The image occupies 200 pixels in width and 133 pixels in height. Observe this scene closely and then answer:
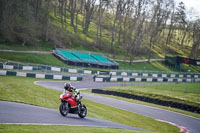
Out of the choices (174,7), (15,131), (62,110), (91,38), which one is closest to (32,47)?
(91,38)

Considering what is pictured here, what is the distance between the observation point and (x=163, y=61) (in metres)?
79.3

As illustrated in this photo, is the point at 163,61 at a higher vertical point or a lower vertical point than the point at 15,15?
lower

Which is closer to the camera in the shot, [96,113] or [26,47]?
[96,113]

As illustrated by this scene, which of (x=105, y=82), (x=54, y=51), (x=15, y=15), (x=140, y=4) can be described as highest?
(x=140, y=4)

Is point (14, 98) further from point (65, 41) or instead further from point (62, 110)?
point (65, 41)

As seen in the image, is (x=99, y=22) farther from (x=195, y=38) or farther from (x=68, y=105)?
(x=68, y=105)

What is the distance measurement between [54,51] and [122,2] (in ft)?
94.7

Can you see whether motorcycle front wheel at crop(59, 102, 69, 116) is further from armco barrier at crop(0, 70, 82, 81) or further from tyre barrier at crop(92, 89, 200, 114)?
armco barrier at crop(0, 70, 82, 81)

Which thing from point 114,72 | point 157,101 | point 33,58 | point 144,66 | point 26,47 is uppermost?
point 26,47

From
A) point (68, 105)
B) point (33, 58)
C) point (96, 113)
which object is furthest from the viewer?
point (33, 58)

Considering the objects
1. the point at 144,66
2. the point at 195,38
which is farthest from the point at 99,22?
the point at 195,38

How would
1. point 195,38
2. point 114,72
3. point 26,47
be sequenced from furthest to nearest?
1. point 195,38
2. point 26,47
3. point 114,72

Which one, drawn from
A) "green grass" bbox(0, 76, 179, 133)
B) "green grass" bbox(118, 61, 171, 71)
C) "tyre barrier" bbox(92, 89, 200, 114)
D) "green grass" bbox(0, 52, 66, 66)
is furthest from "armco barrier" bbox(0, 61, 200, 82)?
"green grass" bbox(0, 76, 179, 133)

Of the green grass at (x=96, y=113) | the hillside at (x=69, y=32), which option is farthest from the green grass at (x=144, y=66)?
the green grass at (x=96, y=113)
